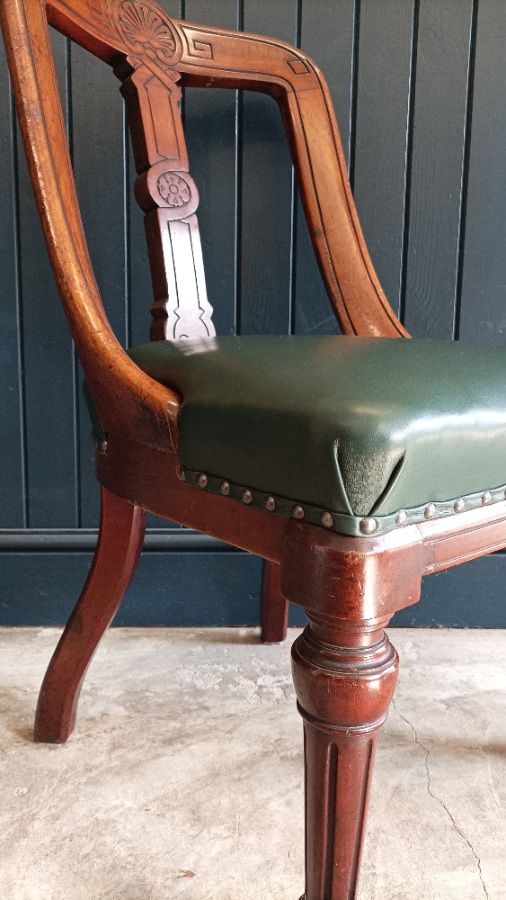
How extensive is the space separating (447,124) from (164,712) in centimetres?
101

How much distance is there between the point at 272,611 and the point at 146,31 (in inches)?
33.9

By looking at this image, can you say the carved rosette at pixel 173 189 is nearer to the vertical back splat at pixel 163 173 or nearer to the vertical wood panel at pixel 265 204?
the vertical back splat at pixel 163 173

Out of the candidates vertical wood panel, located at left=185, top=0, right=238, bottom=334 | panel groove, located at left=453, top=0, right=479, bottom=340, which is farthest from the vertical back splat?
panel groove, located at left=453, top=0, right=479, bottom=340

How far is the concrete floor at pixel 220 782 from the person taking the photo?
69 centimetres

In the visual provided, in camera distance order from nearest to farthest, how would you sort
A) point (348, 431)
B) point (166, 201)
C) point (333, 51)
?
point (348, 431), point (166, 201), point (333, 51)

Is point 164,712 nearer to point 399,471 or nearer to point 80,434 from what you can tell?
point 80,434

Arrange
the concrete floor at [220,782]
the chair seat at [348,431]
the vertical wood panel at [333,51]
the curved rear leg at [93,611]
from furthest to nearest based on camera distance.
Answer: the vertical wood panel at [333,51] < the curved rear leg at [93,611] < the concrete floor at [220,782] < the chair seat at [348,431]

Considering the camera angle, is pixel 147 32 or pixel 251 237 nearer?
pixel 147 32

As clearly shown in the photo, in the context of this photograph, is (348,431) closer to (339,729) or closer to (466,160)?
(339,729)

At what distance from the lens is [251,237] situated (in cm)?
118

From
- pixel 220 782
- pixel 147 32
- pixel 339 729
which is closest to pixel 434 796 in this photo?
→ pixel 220 782

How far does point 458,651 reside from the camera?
1.17 meters

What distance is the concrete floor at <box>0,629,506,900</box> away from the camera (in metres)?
0.69

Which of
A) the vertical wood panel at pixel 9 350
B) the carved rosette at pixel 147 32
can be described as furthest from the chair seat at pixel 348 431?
the vertical wood panel at pixel 9 350
